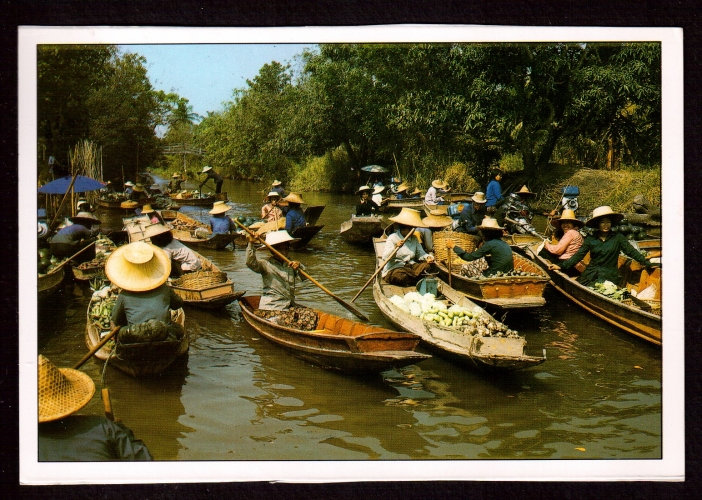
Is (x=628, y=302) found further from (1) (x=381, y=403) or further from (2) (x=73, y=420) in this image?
(2) (x=73, y=420)

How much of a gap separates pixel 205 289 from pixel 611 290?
5968 millimetres

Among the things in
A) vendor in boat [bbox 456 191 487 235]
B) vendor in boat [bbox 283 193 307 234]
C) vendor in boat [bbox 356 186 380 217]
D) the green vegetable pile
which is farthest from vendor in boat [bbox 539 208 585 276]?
vendor in boat [bbox 283 193 307 234]

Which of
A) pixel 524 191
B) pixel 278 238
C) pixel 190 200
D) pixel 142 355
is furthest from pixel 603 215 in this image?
pixel 190 200

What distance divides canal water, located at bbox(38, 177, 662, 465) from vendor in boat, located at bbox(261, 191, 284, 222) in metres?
5.61

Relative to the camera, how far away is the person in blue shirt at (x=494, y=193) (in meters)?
11.2

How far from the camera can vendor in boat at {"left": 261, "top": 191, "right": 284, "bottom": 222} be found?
1353 cm

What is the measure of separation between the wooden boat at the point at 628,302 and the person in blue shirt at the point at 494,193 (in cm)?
176

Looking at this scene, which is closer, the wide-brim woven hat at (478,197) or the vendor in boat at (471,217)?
the wide-brim woven hat at (478,197)

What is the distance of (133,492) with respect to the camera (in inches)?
193

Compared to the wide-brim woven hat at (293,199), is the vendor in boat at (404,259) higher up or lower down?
lower down

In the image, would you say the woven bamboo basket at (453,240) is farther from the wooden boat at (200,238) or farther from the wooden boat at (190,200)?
the wooden boat at (190,200)

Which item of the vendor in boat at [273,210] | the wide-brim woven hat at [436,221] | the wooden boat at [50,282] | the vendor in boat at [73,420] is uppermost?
the vendor in boat at [273,210]

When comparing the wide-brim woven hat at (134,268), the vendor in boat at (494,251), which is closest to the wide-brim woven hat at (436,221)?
the vendor in boat at (494,251)

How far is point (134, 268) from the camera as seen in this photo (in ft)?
19.2
